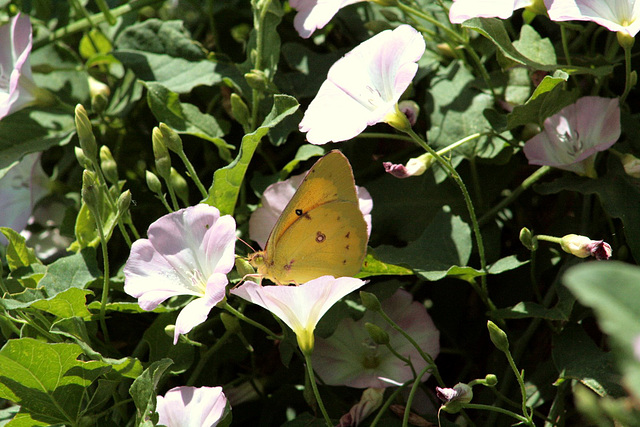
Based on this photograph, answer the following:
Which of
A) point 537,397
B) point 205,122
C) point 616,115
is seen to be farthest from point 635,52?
point 205,122

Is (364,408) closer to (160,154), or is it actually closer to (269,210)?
(269,210)

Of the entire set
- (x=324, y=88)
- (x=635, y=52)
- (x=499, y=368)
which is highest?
(x=324, y=88)

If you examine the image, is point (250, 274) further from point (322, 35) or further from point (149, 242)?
point (322, 35)

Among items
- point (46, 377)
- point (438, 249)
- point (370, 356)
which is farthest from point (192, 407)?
point (438, 249)

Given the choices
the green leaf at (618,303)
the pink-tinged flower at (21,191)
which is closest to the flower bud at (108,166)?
the pink-tinged flower at (21,191)

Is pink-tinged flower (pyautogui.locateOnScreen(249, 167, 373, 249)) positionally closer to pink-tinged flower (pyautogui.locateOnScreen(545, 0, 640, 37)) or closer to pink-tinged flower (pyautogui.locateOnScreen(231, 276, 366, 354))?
pink-tinged flower (pyautogui.locateOnScreen(231, 276, 366, 354))

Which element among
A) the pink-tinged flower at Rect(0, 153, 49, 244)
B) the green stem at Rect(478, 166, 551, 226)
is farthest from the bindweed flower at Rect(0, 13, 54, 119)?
the green stem at Rect(478, 166, 551, 226)

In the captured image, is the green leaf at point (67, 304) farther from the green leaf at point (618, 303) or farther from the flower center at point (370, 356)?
the green leaf at point (618, 303)
